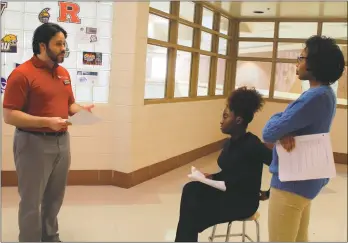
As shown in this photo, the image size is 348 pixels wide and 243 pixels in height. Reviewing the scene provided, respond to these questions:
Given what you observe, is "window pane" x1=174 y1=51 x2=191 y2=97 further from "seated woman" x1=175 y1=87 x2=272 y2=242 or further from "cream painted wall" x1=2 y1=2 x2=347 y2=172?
"seated woman" x1=175 y1=87 x2=272 y2=242

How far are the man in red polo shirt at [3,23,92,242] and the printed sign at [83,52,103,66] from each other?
Answer: 153cm

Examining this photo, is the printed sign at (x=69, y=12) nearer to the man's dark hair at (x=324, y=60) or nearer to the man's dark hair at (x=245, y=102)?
the man's dark hair at (x=245, y=102)

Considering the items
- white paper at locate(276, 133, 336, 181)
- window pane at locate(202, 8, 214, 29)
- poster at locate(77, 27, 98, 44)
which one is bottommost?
white paper at locate(276, 133, 336, 181)

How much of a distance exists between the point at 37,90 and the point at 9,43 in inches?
68.4

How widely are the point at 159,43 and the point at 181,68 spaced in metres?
0.86

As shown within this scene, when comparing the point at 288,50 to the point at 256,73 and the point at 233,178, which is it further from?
the point at 233,178

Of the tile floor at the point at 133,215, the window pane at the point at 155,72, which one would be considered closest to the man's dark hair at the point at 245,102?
the tile floor at the point at 133,215

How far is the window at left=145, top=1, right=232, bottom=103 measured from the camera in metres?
4.43

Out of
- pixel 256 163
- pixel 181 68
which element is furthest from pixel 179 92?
pixel 256 163

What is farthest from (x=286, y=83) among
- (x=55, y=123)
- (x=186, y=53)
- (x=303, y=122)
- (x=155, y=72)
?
(x=303, y=122)

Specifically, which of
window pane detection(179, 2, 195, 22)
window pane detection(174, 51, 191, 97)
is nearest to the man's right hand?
window pane detection(174, 51, 191, 97)

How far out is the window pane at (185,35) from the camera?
496cm

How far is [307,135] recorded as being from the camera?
5.06 ft

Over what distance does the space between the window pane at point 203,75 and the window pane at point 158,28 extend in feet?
3.99
